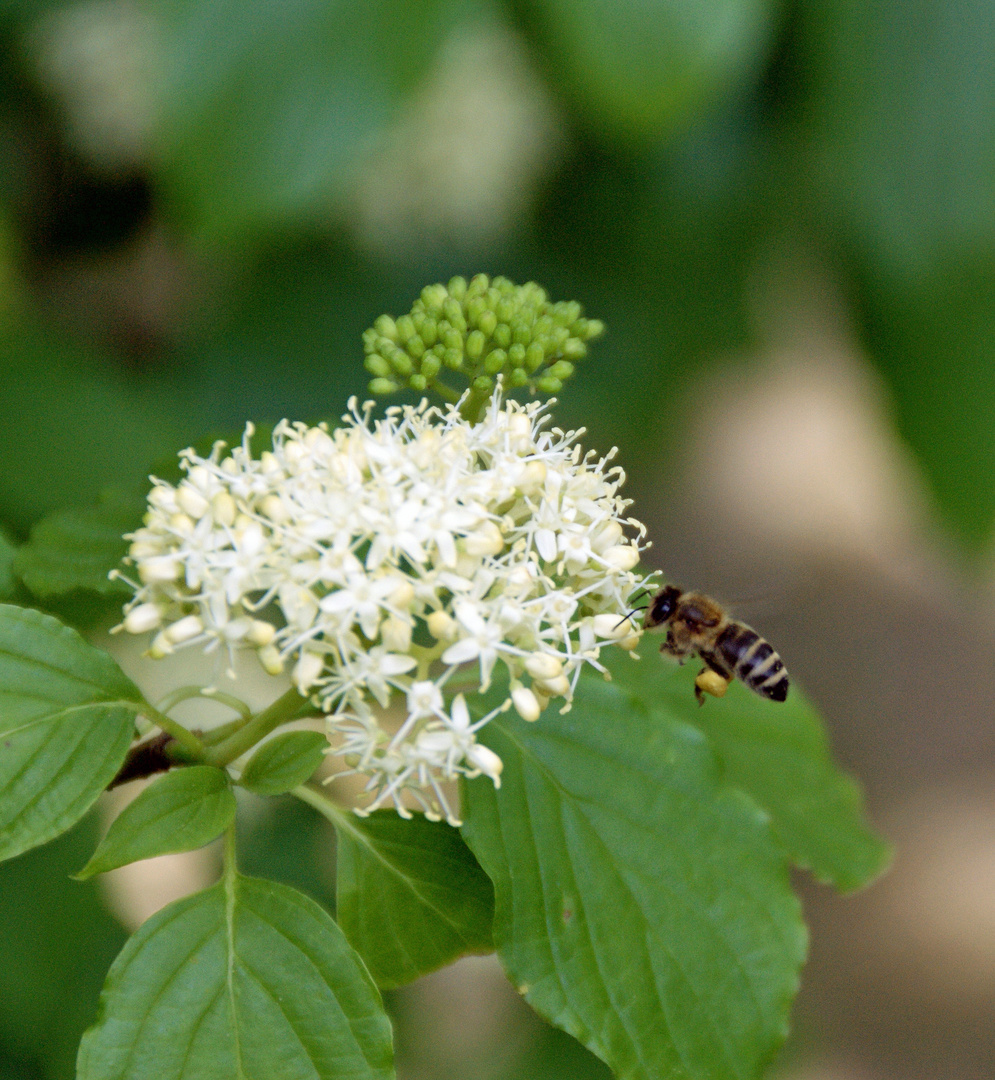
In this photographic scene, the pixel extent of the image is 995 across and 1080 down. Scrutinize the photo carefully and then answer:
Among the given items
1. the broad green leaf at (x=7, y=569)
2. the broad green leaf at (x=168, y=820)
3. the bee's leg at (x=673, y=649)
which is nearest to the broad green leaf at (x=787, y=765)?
the bee's leg at (x=673, y=649)

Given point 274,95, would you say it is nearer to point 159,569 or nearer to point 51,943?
point 159,569

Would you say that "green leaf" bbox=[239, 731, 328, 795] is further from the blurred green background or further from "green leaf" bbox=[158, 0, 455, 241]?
"green leaf" bbox=[158, 0, 455, 241]

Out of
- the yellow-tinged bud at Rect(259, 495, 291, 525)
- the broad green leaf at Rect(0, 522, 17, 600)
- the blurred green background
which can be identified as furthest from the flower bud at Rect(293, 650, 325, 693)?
the blurred green background

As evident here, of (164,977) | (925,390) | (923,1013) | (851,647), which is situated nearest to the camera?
(164,977)

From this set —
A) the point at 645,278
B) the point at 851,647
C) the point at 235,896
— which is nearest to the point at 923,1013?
the point at 851,647

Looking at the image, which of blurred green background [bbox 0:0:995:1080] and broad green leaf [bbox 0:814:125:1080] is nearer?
blurred green background [bbox 0:0:995:1080]

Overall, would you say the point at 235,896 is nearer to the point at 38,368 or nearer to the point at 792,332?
the point at 38,368
